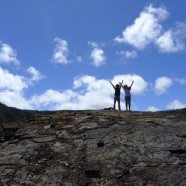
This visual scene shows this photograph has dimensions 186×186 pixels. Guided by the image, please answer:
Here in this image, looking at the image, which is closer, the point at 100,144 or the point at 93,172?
the point at 93,172

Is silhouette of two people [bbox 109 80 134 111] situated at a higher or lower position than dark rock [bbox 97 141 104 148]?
higher

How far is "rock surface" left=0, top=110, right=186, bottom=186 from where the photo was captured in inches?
765

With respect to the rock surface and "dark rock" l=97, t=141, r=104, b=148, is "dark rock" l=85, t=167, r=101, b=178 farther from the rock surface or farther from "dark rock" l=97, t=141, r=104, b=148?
"dark rock" l=97, t=141, r=104, b=148

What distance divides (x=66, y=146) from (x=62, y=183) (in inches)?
135

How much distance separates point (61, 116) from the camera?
27453 mm

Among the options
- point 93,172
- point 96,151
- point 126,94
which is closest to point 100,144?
point 96,151

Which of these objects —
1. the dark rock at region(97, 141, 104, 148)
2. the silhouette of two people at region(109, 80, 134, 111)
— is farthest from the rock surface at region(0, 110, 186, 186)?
the silhouette of two people at region(109, 80, 134, 111)

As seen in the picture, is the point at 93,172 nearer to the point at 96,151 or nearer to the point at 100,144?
the point at 96,151

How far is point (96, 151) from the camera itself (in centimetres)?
2170

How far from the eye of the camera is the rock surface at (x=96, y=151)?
63.8ft

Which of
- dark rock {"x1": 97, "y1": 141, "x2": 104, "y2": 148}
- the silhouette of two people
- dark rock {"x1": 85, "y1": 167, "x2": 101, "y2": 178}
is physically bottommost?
dark rock {"x1": 85, "y1": 167, "x2": 101, "y2": 178}

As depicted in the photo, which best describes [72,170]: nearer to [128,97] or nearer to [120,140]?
[120,140]

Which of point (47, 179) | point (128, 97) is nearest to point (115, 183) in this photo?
point (47, 179)

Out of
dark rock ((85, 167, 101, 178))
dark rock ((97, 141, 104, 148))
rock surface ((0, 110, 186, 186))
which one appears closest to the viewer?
rock surface ((0, 110, 186, 186))
